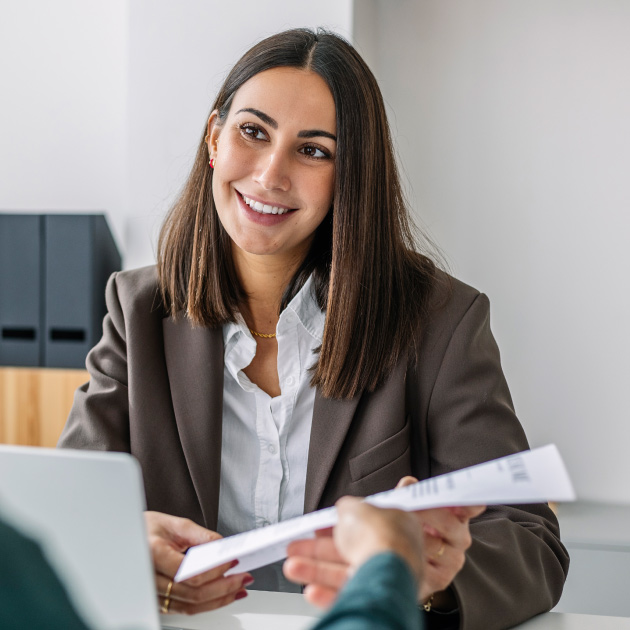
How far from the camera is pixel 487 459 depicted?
1.22 metres

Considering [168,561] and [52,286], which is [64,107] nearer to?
[52,286]

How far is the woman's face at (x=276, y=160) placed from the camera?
1329mm

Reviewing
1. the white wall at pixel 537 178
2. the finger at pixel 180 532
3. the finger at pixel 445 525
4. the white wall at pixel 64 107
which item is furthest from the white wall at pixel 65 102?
the finger at pixel 445 525

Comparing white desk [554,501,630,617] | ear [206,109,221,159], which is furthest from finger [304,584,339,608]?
white desk [554,501,630,617]

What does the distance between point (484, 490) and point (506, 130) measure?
255cm

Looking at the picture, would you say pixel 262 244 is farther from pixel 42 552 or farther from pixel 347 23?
pixel 347 23

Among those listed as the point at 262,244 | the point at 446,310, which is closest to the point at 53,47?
the point at 262,244

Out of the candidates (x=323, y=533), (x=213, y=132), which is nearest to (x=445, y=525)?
(x=323, y=533)

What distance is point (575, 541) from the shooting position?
7.95 ft

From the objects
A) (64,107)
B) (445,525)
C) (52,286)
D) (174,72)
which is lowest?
(52,286)

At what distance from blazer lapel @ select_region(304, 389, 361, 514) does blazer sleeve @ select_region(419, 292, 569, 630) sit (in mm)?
152

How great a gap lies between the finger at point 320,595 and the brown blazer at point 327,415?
65 centimetres

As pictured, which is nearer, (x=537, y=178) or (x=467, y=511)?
(x=467, y=511)

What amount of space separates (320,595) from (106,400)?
86 cm
